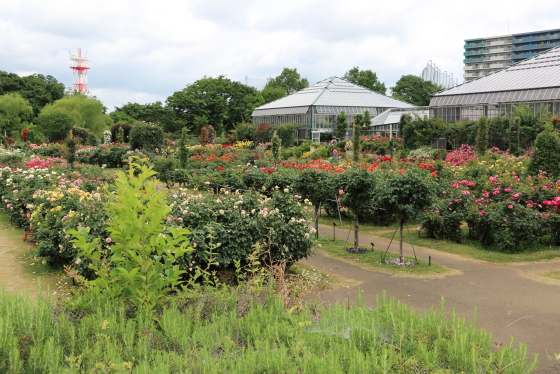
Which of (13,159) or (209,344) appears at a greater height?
(13,159)

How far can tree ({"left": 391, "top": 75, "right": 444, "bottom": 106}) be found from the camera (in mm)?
63000

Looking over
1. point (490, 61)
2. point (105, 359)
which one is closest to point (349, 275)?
point (105, 359)

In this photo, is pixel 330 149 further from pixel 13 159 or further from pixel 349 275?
pixel 349 275

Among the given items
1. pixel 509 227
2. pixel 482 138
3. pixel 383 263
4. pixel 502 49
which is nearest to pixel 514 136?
pixel 482 138

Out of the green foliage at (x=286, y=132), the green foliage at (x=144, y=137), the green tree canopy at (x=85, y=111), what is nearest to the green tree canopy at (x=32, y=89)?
the green tree canopy at (x=85, y=111)

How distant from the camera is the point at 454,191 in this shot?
38.6ft

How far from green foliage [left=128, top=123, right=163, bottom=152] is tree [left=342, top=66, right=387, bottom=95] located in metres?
41.7

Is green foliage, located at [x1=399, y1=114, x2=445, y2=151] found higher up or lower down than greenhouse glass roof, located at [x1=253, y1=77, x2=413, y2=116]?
lower down

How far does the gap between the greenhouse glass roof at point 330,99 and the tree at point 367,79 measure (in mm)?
18543

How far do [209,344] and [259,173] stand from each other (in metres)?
10.2

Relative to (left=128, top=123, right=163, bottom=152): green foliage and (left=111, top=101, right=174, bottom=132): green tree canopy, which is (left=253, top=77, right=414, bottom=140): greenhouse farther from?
(left=128, top=123, right=163, bottom=152): green foliage

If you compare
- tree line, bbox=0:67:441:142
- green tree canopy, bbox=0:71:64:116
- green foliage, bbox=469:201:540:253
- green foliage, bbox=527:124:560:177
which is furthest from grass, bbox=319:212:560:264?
green tree canopy, bbox=0:71:64:116

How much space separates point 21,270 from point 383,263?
6215 millimetres

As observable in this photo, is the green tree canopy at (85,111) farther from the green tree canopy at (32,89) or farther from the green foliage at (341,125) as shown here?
the green foliage at (341,125)
